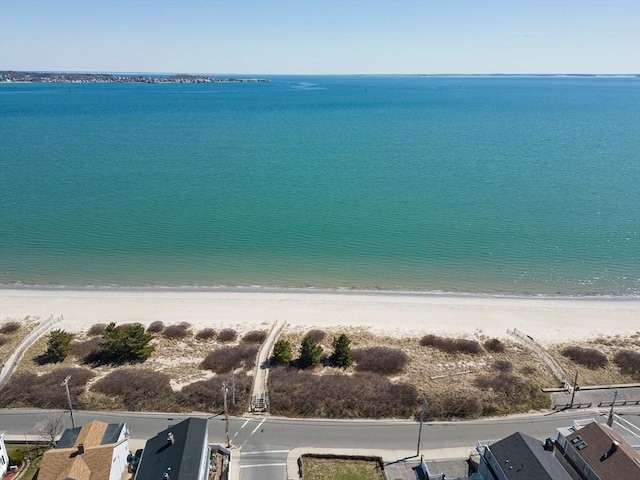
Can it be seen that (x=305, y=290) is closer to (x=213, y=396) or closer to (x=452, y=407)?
(x=213, y=396)

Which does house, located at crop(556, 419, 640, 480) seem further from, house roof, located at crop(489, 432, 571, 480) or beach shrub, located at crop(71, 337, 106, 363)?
beach shrub, located at crop(71, 337, 106, 363)

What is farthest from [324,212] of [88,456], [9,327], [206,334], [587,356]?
[88,456]

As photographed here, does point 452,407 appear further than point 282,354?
No

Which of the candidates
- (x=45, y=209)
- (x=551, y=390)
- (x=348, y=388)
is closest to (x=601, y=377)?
(x=551, y=390)

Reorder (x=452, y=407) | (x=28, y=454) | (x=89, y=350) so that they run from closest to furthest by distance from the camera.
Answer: (x=28, y=454) → (x=452, y=407) → (x=89, y=350)

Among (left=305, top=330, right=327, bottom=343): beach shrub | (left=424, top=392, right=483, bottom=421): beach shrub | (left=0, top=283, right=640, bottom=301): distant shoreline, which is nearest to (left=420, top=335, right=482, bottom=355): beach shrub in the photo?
(left=424, top=392, right=483, bottom=421): beach shrub

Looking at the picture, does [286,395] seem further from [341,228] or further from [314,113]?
[314,113]

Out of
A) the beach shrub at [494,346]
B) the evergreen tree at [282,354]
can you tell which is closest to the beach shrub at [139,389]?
the evergreen tree at [282,354]
